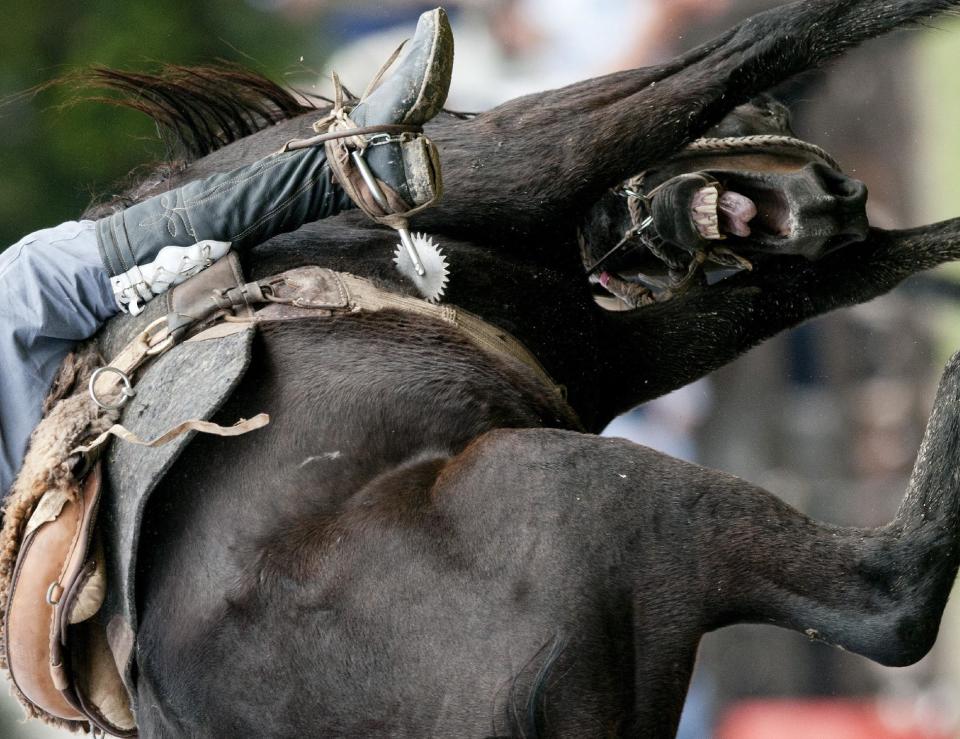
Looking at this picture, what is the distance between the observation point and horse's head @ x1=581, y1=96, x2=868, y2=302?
2361 millimetres

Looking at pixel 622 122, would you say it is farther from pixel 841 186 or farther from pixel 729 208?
Answer: pixel 841 186

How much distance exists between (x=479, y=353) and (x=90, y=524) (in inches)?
30.6

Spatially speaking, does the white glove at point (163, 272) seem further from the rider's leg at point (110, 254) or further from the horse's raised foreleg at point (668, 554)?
the horse's raised foreleg at point (668, 554)

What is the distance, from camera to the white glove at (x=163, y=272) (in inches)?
77.6

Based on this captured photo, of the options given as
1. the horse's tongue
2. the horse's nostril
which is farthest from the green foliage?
the horse's nostril

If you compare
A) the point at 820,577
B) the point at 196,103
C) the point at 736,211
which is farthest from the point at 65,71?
the point at 820,577

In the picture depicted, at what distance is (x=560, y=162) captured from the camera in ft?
7.27

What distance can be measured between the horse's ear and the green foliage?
232cm

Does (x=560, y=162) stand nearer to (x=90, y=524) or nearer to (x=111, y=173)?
(x=90, y=524)

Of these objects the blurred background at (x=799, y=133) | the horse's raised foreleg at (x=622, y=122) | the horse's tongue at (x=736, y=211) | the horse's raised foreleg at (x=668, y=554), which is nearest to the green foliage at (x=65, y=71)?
the blurred background at (x=799, y=133)

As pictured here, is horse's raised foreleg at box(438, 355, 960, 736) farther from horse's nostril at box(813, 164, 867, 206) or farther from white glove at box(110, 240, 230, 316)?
horse's nostril at box(813, 164, 867, 206)

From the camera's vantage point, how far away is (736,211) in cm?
240

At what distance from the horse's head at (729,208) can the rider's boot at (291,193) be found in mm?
809

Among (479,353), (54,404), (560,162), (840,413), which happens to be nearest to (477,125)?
(560,162)
